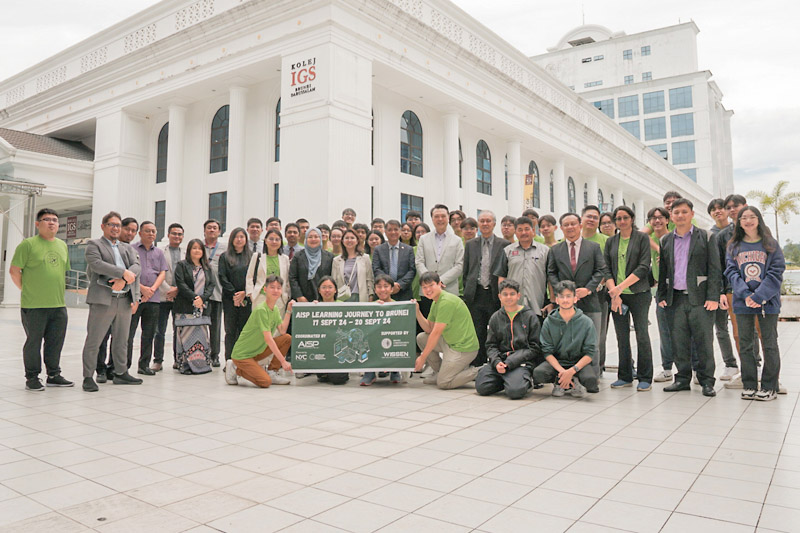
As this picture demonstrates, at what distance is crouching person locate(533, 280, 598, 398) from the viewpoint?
608cm

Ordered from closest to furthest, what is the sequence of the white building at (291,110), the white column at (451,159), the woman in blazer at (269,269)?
the woman in blazer at (269,269) → the white building at (291,110) → the white column at (451,159)

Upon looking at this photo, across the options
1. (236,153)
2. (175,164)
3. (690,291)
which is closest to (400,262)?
(690,291)

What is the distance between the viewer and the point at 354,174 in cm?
1697

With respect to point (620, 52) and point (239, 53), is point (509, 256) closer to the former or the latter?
point (239, 53)

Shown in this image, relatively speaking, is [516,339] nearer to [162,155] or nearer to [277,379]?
[277,379]

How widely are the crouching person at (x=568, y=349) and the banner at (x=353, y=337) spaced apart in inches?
65.9

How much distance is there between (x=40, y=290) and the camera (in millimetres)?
6410

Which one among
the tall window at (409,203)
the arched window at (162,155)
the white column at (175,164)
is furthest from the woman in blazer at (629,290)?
the arched window at (162,155)

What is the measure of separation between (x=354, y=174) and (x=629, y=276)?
11.5 m

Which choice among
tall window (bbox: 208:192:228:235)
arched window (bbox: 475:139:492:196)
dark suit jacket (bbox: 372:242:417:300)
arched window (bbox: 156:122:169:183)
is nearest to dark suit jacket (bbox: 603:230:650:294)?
dark suit jacket (bbox: 372:242:417:300)

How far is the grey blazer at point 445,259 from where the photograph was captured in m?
7.51

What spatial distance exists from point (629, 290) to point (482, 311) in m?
1.92

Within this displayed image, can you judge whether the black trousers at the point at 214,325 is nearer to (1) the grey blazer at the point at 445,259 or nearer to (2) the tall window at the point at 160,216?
(1) the grey blazer at the point at 445,259

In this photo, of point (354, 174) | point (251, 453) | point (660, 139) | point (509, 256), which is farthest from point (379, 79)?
point (660, 139)
